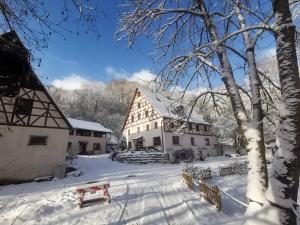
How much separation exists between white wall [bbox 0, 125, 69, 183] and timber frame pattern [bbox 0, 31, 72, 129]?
0.54 m

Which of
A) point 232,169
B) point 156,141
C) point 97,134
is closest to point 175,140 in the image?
point 156,141

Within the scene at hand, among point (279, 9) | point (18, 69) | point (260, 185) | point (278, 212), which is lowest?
point (278, 212)

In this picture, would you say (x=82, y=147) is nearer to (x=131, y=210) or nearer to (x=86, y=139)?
(x=86, y=139)

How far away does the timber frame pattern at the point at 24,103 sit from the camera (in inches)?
579

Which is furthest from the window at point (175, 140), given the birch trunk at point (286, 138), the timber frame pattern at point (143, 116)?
the birch trunk at point (286, 138)

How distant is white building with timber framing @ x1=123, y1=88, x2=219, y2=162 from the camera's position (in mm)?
31047

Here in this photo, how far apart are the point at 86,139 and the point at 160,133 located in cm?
1534

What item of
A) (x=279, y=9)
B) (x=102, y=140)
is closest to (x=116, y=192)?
(x=279, y=9)

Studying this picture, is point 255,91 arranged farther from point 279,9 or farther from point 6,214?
point 6,214

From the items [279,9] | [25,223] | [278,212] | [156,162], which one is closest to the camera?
[278,212]

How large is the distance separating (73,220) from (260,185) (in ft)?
20.1

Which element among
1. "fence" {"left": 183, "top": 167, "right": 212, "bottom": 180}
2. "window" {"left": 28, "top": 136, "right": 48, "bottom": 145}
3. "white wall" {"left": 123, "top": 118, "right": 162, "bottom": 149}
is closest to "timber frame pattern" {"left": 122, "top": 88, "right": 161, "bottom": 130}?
"white wall" {"left": 123, "top": 118, "right": 162, "bottom": 149}

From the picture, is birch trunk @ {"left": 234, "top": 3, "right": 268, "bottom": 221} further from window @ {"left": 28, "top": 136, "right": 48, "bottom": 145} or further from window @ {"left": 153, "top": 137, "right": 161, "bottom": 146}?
window @ {"left": 153, "top": 137, "right": 161, "bottom": 146}

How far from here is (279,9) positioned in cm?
311
